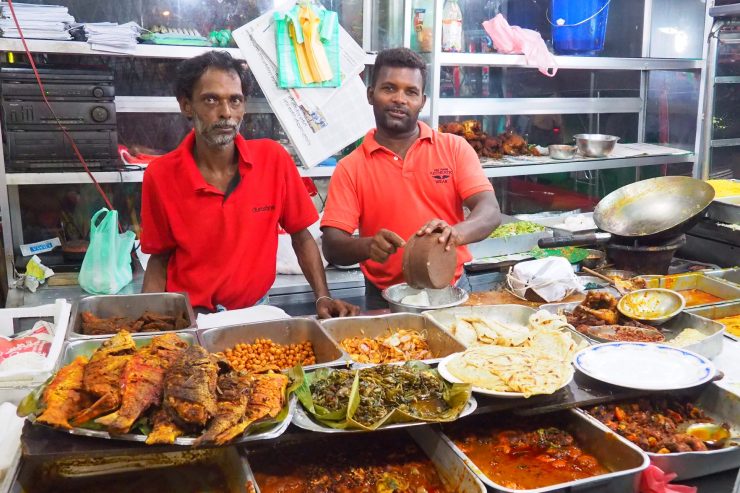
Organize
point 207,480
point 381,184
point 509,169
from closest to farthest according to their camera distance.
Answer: point 207,480
point 381,184
point 509,169

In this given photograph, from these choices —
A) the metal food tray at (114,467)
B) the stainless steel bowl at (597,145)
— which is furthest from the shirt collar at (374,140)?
the stainless steel bowl at (597,145)

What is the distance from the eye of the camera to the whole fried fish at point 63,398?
4.99 ft

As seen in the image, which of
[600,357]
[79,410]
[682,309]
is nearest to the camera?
[79,410]

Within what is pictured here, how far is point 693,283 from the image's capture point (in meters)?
3.17

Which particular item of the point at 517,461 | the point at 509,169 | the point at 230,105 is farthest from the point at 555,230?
the point at 517,461

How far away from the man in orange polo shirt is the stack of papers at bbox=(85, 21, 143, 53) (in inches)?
58.6

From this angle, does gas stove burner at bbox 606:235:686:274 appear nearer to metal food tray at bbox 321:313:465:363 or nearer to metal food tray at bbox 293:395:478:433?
metal food tray at bbox 321:313:465:363

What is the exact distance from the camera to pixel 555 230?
4664 mm

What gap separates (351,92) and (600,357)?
287 centimetres

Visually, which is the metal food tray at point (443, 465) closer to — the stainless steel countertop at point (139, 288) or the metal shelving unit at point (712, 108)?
the stainless steel countertop at point (139, 288)

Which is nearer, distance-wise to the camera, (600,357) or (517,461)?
(517,461)

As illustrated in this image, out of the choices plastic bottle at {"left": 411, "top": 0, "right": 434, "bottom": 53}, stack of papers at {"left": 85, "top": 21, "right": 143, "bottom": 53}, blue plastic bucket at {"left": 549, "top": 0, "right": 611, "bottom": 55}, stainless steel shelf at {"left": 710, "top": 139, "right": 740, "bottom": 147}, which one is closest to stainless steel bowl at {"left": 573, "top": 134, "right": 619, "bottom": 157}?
blue plastic bucket at {"left": 549, "top": 0, "right": 611, "bottom": 55}

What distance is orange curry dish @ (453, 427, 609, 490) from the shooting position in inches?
70.4

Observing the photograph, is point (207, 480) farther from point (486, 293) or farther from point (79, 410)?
point (486, 293)
